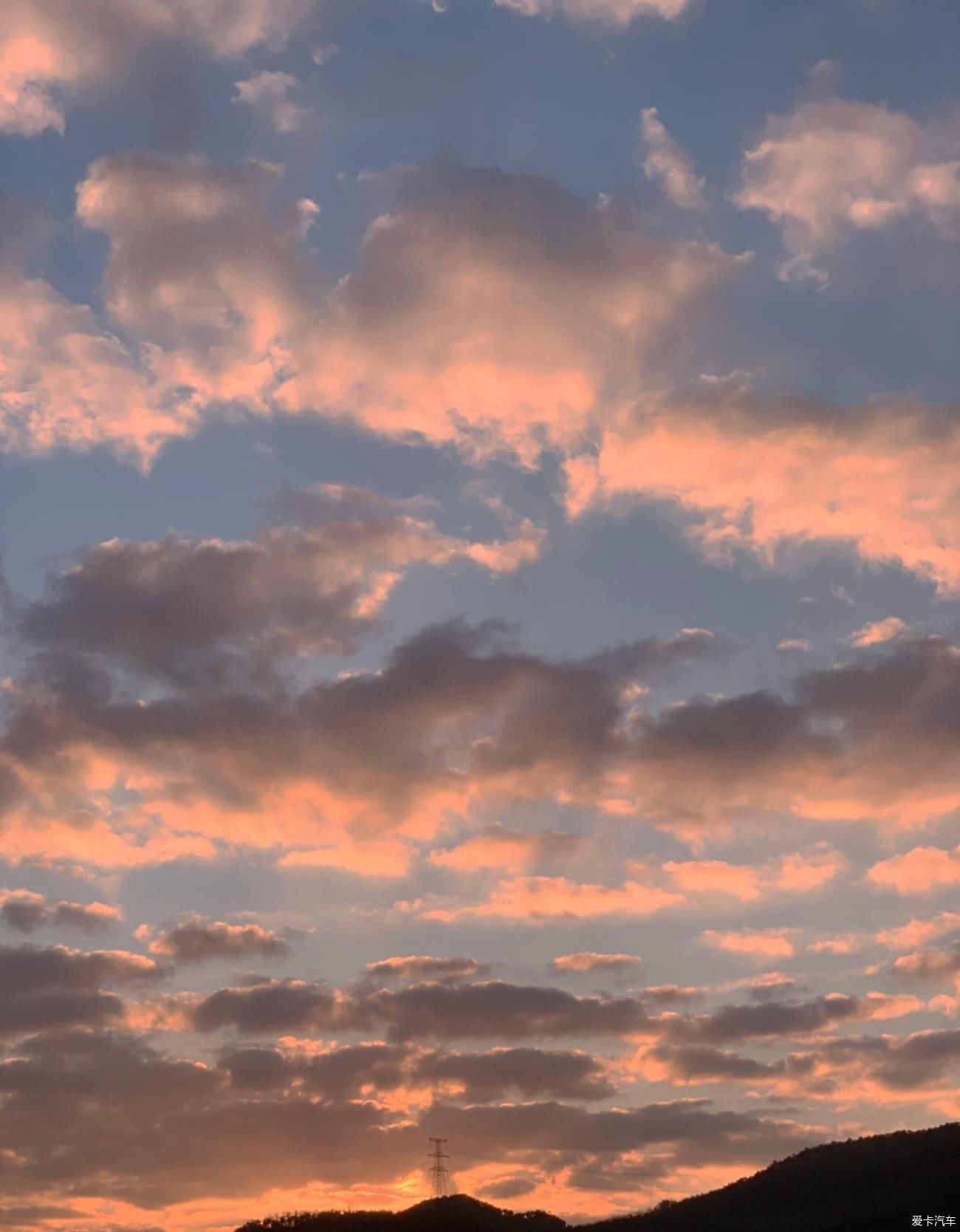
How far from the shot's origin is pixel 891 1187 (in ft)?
563

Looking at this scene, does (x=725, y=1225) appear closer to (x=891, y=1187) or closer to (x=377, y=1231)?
(x=891, y=1187)

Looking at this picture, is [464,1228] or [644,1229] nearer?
[644,1229]

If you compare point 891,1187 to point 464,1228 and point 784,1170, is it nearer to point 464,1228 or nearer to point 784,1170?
point 784,1170

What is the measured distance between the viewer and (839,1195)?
580ft

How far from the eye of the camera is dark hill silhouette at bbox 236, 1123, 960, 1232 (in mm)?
160750

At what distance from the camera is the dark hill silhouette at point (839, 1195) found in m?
161

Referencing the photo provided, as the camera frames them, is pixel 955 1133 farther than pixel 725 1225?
Yes

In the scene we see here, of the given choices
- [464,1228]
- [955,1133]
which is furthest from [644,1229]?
[955,1133]

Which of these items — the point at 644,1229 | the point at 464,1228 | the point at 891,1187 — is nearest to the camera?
the point at 891,1187

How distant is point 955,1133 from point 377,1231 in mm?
77429

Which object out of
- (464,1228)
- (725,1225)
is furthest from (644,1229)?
(464,1228)

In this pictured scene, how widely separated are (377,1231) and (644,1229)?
123 feet

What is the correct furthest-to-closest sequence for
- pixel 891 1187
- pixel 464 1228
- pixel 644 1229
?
pixel 464 1228 → pixel 644 1229 → pixel 891 1187

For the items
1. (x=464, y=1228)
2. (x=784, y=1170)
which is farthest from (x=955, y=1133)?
(x=464, y=1228)
